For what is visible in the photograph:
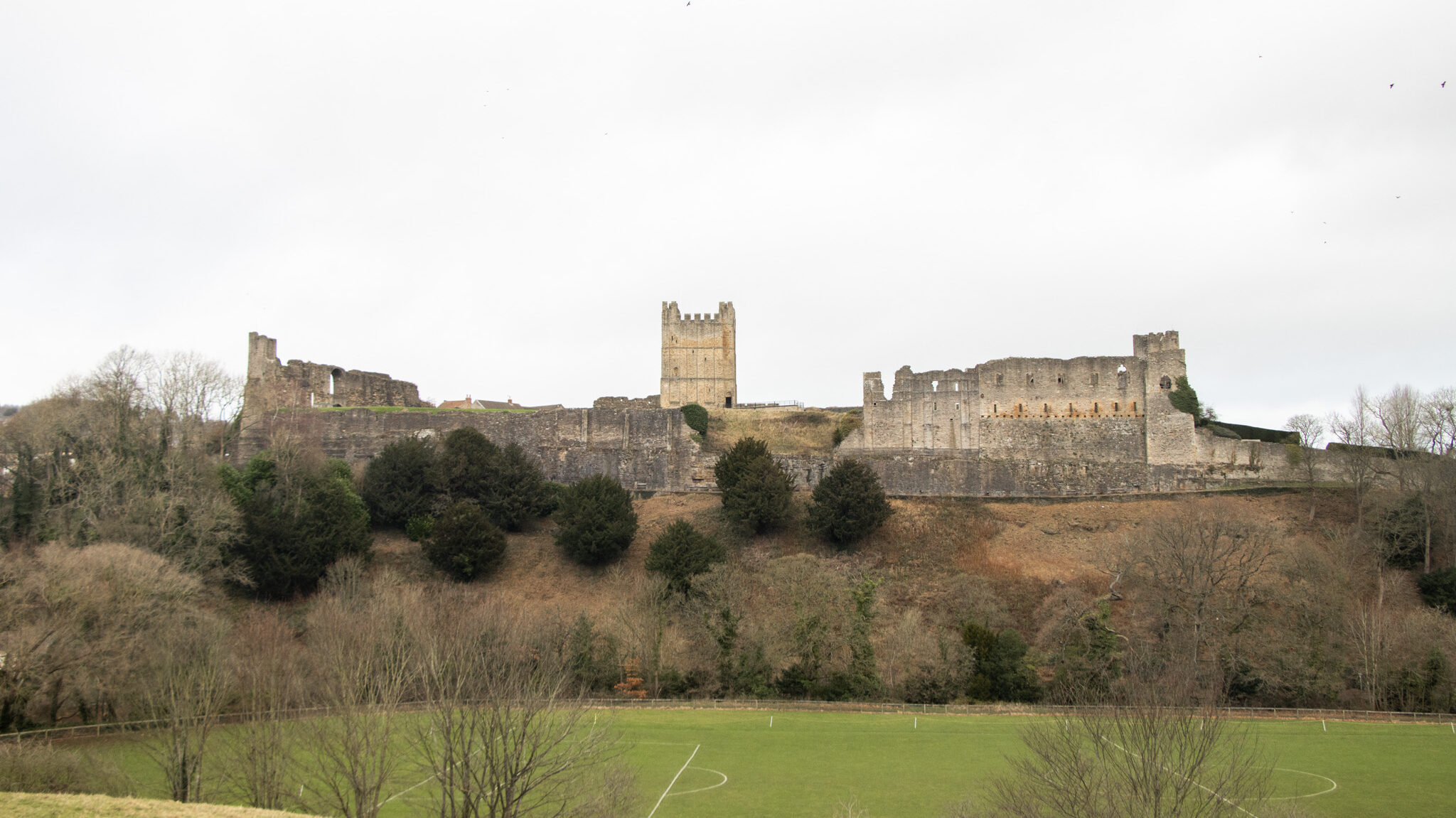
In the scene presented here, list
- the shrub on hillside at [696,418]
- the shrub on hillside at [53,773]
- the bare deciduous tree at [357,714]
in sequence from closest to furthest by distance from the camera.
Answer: the bare deciduous tree at [357,714] < the shrub on hillside at [53,773] < the shrub on hillside at [696,418]

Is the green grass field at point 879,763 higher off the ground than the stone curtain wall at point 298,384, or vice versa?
the stone curtain wall at point 298,384

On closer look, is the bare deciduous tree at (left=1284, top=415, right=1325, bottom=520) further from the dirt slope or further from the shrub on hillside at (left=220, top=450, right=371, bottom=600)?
the shrub on hillside at (left=220, top=450, right=371, bottom=600)

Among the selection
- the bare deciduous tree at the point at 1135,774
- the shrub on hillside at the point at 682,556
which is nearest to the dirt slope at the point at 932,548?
the shrub on hillside at the point at 682,556

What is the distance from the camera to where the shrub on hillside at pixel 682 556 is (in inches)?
1258

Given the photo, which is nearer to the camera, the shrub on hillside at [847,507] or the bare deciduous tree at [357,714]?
the bare deciduous tree at [357,714]

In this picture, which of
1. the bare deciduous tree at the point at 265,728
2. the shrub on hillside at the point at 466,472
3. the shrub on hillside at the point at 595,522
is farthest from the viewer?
the shrub on hillside at the point at 466,472

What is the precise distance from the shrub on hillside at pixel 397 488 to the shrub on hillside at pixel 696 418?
10524 millimetres

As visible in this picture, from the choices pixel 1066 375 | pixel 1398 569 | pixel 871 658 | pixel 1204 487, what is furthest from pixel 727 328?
pixel 1398 569

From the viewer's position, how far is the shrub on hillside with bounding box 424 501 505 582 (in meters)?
33.9

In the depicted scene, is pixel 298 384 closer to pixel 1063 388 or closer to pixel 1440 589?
pixel 1063 388

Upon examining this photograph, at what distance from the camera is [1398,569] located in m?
32.0

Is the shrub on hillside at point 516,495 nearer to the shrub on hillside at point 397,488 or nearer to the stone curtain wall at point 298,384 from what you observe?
the shrub on hillside at point 397,488

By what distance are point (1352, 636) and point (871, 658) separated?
11.9 meters

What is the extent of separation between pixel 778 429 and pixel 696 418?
3678mm
